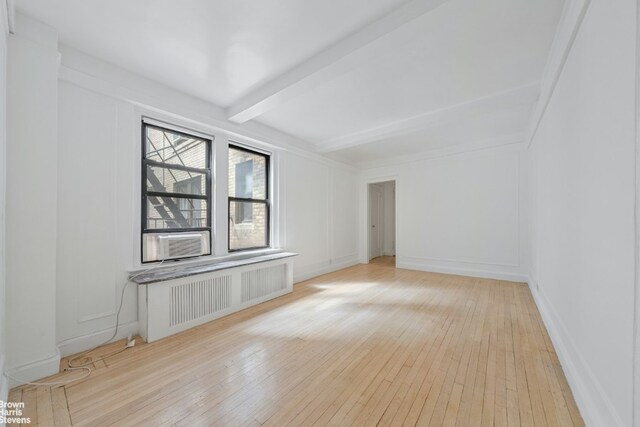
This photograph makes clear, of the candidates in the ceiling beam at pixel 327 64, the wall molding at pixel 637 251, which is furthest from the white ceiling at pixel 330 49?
the wall molding at pixel 637 251

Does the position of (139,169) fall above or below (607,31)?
below

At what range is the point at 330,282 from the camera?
4.75m

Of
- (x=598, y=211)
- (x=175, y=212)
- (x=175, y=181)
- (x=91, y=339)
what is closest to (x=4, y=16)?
(x=175, y=181)

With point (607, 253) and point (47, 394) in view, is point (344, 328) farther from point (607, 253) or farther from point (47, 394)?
point (47, 394)

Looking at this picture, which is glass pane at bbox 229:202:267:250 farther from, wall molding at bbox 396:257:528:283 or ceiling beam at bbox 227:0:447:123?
wall molding at bbox 396:257:528:283

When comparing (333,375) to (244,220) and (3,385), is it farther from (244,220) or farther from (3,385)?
(244,220)

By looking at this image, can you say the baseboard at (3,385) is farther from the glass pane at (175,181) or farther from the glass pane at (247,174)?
the glass pane at (247,174)

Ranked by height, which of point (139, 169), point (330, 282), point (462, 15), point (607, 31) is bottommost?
point (330, 282)

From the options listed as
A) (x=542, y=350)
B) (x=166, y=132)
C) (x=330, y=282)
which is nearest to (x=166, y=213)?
(x=166, y=132)

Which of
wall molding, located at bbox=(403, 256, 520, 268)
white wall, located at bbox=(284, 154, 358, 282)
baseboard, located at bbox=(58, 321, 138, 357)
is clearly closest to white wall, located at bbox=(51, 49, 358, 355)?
baseboard, located at bbox=(58, 321, 138, 357)

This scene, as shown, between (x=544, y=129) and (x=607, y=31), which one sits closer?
(x=607, y=31)

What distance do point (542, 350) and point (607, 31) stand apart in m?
2.45

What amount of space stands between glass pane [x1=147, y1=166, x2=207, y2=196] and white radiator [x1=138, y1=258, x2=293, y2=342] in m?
1.14

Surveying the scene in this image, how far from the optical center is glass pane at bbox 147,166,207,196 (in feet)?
9.68
